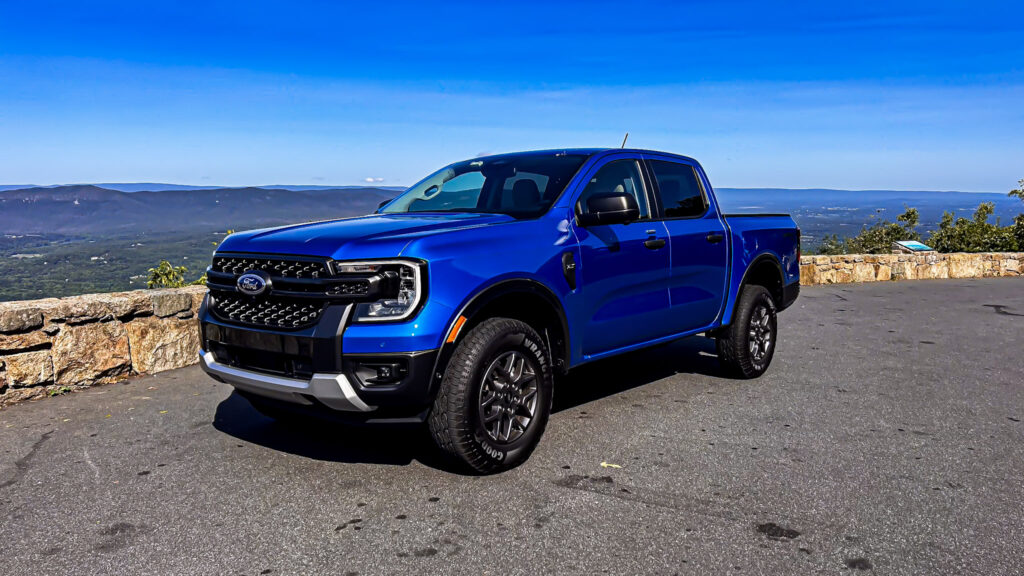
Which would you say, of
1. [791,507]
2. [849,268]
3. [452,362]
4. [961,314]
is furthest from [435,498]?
[849,268]

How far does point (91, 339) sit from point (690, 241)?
5000 millimetres

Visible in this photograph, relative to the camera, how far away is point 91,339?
6.36m

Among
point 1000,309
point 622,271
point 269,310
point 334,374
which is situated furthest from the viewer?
point 1000,309

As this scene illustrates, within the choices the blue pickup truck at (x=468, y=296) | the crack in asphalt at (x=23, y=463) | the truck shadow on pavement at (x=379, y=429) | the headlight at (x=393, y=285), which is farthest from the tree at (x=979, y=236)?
the crack in asphalt at (x=23, y=463)

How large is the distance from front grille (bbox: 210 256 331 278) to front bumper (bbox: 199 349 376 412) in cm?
52

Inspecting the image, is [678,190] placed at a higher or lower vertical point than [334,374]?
higher

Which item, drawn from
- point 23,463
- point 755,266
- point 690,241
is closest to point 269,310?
point 23,463

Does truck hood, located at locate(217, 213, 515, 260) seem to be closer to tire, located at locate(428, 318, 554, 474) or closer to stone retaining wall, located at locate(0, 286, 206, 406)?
tire, located at locate(428, 318, 554, 474)

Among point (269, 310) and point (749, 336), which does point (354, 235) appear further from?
point (749, 336)

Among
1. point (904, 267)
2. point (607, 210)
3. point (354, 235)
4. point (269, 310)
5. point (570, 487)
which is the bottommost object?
point (570, 487)

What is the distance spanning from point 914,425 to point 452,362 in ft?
10.8

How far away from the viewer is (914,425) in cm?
503

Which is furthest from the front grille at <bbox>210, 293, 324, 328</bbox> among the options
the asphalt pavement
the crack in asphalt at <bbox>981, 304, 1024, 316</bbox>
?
the crack in asphalt at <bbox>981, 304, 1024, 316</bbox>

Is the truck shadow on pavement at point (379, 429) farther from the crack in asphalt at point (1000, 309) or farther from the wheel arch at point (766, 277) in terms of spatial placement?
the crack in asphalt at point (1000, 309)
